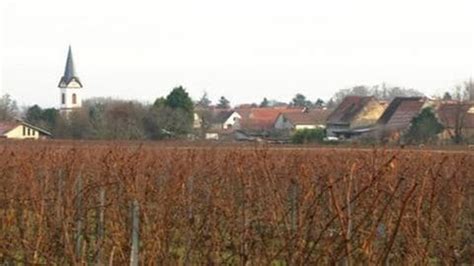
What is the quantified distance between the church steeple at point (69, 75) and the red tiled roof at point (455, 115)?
1819 inches

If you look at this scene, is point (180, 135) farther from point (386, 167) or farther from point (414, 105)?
point (386, 167)

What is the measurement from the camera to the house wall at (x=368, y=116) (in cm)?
6238

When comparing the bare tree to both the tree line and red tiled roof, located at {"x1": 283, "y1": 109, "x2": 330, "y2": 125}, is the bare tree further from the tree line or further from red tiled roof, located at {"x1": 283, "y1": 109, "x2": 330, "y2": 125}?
red tiled roof, located at {"x1": 283, "y1": 109, "x2": 330, "y2": 125}

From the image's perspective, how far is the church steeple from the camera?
277 ft

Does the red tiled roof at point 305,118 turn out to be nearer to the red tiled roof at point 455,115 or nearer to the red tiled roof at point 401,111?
the red tiled roof at point 401,111

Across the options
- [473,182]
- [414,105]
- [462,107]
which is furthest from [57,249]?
[414,105]

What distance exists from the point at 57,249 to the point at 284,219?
2.75m

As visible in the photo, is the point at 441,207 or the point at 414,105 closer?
the point at 441,207

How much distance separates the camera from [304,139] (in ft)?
144

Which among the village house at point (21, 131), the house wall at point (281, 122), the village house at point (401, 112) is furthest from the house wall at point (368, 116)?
the village house at point (21, 131)

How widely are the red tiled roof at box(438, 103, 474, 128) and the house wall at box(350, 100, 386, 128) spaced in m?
13.6

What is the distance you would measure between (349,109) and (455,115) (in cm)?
1706

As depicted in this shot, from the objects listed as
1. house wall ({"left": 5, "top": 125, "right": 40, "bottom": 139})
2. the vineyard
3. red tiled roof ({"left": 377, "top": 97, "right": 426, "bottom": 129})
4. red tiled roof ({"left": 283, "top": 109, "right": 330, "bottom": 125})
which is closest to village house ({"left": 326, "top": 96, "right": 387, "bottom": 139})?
red tiled roof ({"left": 377, "top": 97, "right": 426, "bottom": 129})

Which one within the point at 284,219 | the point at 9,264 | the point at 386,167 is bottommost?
the point at 9,264
